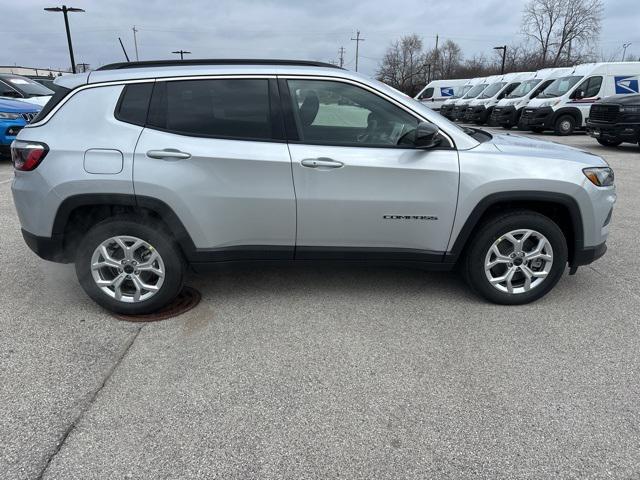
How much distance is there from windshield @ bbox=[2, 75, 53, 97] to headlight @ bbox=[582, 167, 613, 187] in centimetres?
1236

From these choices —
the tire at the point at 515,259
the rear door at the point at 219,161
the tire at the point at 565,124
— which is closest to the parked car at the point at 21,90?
the rear door at the point at 219,161

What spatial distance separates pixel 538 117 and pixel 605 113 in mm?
4206

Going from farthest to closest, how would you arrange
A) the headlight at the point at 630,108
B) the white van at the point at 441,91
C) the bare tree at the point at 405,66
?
1. the bare tree at the point at 405,66
2. the white van at the point at 441,91
3. the headlight at the point at 630,108

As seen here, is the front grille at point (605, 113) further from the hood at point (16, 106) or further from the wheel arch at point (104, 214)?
the hood at point (16, 106)

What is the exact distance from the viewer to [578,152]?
375 cm

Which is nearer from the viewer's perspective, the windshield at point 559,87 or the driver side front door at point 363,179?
the driver side front door at point 363,179

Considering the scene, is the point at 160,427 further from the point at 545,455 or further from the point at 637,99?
the point at 637,99

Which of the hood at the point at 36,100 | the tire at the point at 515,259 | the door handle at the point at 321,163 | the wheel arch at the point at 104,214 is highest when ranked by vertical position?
the hood at the point at 36,100

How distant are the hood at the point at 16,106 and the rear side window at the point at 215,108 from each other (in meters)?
7.96

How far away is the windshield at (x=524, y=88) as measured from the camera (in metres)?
20.6

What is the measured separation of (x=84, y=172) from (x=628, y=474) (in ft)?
11.2

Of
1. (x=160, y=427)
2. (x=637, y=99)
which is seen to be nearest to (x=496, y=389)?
(x=160, y=427)

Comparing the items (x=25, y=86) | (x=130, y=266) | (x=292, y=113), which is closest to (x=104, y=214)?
(x=130, y=266)

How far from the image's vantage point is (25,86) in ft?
38.8
